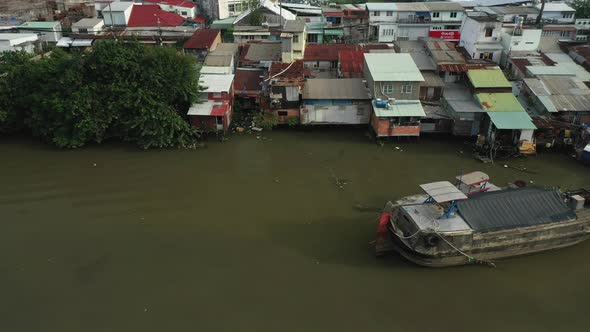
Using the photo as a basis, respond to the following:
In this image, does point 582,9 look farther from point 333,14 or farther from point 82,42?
point 82,42

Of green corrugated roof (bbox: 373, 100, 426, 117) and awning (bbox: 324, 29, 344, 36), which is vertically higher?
awning (bbox: 324, 29, 344, 36)

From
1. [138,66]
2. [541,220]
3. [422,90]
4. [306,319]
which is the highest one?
[138,66]

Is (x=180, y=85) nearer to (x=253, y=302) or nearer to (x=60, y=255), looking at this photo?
(x=60, y=255)

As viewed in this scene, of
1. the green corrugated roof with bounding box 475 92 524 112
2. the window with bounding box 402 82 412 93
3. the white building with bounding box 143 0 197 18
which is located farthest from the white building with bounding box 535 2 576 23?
the white building with bounding box 143 0 197 18

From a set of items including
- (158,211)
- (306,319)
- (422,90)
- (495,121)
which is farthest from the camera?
(422,90)

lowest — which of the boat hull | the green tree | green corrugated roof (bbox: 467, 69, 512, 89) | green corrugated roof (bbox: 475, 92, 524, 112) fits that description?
the boat hull

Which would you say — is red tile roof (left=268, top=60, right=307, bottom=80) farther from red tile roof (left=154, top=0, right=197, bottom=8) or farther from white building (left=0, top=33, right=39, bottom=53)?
red tile roof (left=154, top=0, right=197, bottom=8)

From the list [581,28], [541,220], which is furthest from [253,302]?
[581,28]
